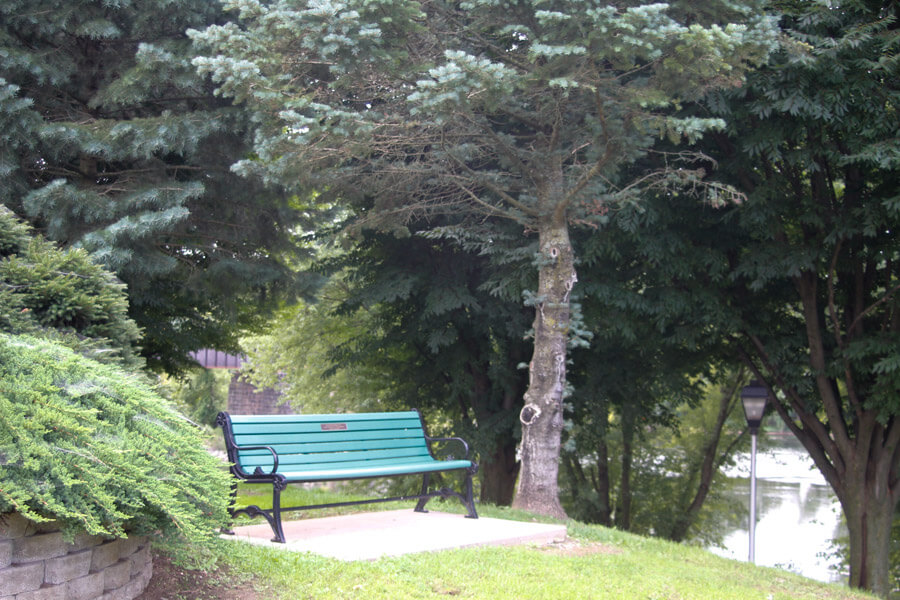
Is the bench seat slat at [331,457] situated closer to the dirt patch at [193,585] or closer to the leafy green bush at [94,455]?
the dirt patch at [193,585]

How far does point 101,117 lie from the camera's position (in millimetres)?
9664

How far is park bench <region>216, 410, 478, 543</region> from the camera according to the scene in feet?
18.4

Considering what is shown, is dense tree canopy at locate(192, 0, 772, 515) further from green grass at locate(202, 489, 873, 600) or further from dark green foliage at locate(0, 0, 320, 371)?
green grass at locate(202, 489, 873, 600)

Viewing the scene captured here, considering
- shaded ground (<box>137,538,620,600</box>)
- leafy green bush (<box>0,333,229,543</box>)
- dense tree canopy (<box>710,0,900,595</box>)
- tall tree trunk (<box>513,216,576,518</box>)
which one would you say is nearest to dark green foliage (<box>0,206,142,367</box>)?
leafy green bush (<box>0,333,229,543</box>)

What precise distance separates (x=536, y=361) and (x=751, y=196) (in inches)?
146

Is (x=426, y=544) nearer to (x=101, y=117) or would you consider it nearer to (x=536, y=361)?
(x=536, y=361)

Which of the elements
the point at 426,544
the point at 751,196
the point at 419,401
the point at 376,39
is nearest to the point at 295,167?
the point at 376,39

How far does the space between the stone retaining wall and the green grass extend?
20.0 inches

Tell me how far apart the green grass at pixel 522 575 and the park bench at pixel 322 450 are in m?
0.54

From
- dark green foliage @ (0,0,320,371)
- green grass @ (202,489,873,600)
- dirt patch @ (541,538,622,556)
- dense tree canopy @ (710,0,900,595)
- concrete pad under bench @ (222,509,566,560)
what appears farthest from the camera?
dense tree canopy @ (710,0,900,595)

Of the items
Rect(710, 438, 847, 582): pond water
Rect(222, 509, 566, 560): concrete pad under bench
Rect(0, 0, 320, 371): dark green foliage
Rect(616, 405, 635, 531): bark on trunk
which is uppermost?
Rect(0, 0, 320, 371): dark green foliage

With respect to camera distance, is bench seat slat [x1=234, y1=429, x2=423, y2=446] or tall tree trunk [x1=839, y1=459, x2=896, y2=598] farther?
tall tree trunk [x1=839, y1=459, x2=896, y2=598]

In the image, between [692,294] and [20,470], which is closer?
[20,470]

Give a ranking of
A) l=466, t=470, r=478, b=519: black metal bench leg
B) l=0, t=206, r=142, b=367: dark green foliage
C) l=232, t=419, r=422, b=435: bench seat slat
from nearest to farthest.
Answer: l=0, t=206, r=142, b=367: dark green foliage
l=232, t=419, r=422, b=435: bench seat slat
l=466, t=470, r=478, b=519: black metal bench leg
